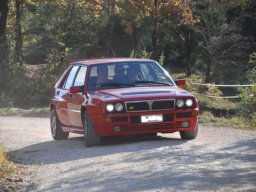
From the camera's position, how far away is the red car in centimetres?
1173

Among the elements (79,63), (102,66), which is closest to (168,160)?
(102,66)

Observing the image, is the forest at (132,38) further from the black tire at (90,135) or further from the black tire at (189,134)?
the black tire at (90,135)

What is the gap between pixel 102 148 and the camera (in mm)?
11719

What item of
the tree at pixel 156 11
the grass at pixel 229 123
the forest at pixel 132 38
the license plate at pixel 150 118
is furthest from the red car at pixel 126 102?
the tree at pixel 156 11

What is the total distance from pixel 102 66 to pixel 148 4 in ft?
93.6

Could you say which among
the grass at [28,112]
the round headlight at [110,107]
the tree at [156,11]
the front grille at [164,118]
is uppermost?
the tree at [156,11]

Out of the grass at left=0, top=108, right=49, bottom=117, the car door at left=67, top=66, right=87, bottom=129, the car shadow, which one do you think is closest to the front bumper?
the car shadow

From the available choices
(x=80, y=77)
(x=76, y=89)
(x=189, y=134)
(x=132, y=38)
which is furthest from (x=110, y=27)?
(x=189, y=134)

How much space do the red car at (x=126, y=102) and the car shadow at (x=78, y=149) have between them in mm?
228

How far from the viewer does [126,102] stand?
38.3ft

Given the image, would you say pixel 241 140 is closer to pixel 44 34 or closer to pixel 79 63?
pixel 79 63

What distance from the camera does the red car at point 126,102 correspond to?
1173cm

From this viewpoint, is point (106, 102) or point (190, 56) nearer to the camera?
point (106, 102)

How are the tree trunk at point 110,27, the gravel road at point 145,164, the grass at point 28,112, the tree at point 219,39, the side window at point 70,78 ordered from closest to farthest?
the gravel road at point 145,164
the side window at point 70,78
the grass at point 28,112
the tree trunk at point 110,27
the tree at point 219,39
